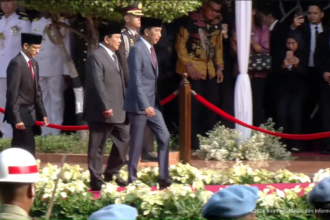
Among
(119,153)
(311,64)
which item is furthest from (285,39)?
(119,153)

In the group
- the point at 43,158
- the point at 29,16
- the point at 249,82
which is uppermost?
the point at 29,16

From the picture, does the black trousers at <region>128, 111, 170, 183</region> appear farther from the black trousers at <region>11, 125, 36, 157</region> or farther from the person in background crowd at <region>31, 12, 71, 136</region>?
the person in background crowd at <region>31, 12, 71, 136</region>

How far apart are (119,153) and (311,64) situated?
13.3 feet

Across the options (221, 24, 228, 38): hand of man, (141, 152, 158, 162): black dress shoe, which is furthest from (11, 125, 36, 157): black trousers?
(221, 24, 228, 38): hand of man

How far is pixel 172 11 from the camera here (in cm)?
1192

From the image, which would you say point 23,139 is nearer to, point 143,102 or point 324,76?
point 143,102

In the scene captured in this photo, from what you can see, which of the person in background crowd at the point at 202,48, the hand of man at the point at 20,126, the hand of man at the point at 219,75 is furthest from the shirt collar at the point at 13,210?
the hand of man at the point at 219,75

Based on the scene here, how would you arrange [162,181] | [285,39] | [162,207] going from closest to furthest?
[162,207] → [162,181] → [285,39]

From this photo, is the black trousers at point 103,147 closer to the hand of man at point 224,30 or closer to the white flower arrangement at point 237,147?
the white flower arrangement at point 237,147

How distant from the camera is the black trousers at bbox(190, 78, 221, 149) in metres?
12.9

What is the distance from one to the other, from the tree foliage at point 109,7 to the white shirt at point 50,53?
821 millimetres

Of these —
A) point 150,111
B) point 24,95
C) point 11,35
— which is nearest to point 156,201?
point 150,111

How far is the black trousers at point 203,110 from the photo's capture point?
510 inches

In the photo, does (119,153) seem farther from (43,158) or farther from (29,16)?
(29,16)
